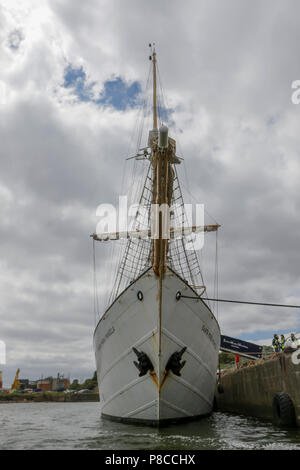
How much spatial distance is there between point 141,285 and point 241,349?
19.8 m

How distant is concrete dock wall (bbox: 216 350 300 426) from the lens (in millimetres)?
10516

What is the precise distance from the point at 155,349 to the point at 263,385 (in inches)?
202

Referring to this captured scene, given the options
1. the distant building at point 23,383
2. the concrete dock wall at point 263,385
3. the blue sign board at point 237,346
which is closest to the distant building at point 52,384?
the distant building at point 23,383

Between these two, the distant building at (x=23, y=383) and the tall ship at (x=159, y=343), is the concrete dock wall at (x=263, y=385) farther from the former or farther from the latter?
the distant building at (x=23, y=383)

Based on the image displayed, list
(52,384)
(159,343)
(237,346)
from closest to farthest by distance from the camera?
(159,343), (237,346), (52,384)

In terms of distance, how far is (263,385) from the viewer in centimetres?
1272

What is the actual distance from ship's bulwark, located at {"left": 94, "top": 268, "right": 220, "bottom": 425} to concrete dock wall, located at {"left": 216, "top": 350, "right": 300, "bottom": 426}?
7.21 feet

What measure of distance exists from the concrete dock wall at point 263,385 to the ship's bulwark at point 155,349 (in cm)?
220

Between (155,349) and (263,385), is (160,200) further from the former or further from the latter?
(263,385)

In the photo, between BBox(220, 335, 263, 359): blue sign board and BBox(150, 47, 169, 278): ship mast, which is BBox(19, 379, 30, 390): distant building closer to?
BBox(220, 335, 263, 359): blue sign board

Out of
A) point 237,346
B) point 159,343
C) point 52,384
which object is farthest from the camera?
point 52,384

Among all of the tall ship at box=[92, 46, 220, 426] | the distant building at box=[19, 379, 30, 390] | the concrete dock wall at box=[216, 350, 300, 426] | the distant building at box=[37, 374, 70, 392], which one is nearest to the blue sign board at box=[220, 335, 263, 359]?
the concrete dock wall at box=[216, 350, 300, 426]

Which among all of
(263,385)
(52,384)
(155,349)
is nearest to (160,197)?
(155,349)
